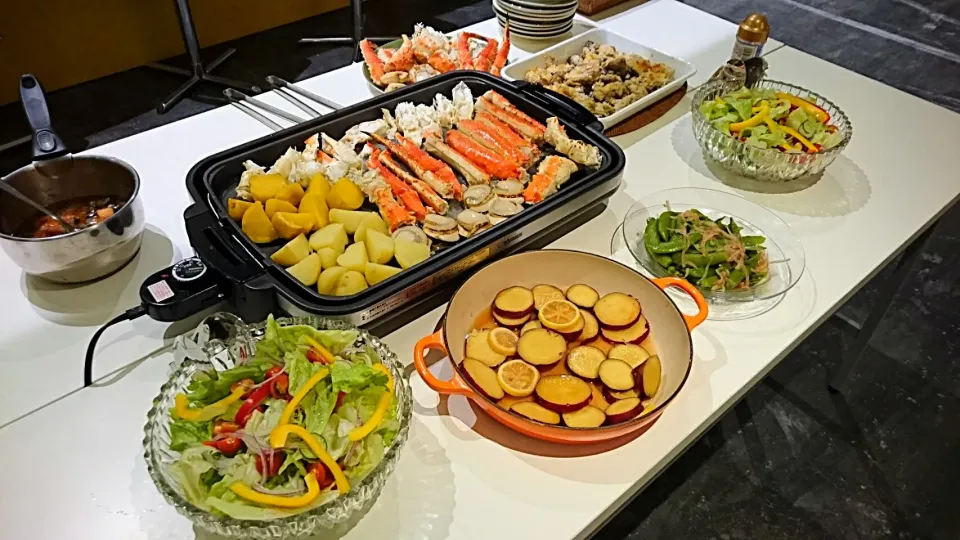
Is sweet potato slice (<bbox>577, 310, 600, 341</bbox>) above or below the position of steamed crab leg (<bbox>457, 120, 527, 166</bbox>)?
below

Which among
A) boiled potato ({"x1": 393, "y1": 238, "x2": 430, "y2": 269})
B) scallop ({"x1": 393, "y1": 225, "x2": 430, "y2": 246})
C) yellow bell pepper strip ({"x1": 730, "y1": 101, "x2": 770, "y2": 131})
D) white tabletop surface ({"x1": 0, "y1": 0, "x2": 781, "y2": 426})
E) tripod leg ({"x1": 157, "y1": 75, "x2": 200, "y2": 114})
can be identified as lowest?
tripod leg ({"x1": 157, "y1": 75, "x2": 200, "y2": 114})

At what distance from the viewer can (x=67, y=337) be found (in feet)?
3.53

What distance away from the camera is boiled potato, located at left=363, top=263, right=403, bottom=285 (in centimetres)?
106

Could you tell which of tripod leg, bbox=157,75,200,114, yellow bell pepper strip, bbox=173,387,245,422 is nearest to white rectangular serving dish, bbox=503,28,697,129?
yellow bell pepper strip, bbox=173,387,245,422

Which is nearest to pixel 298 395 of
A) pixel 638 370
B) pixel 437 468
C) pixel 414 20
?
pixel 437 468

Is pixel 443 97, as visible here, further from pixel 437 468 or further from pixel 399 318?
pixel 437 468

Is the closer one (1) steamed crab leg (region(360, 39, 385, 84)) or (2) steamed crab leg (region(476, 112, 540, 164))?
(2) steamed crab leg (region(476, 112, 540, 164))

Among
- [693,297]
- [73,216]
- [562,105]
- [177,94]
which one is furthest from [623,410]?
[177,94]

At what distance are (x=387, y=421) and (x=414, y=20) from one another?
3.26 m

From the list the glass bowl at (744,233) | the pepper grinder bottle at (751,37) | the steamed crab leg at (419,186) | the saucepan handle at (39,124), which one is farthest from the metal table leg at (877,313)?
the saucepan handle at (39,124)

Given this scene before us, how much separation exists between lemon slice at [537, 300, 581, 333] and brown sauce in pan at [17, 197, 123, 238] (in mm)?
705

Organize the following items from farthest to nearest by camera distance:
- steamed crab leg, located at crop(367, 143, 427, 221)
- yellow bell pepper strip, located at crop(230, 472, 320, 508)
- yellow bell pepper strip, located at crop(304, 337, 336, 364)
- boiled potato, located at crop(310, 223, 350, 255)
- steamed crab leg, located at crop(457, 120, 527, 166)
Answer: steamed crab leg, located at crop(457, 120, 527, 166), steamed crab leg, located at crop(367, 143, 427, 221), boiled potato, located at crop(310, 223, 350, 255), yellow bell pepper strip, located at crop(304, 337, 336, 364), yellow bell pepper strip, located at crop(230, 472, 320, 508)

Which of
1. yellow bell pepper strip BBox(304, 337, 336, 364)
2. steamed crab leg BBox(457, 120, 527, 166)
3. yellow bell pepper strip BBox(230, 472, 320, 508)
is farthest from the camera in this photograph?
steamed crab leg BBox(457, 120, 527, 166)

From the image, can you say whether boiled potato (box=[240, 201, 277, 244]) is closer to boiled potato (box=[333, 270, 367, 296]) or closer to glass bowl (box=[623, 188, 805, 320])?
boiled potato (box=[333, 270, 367, 296])
